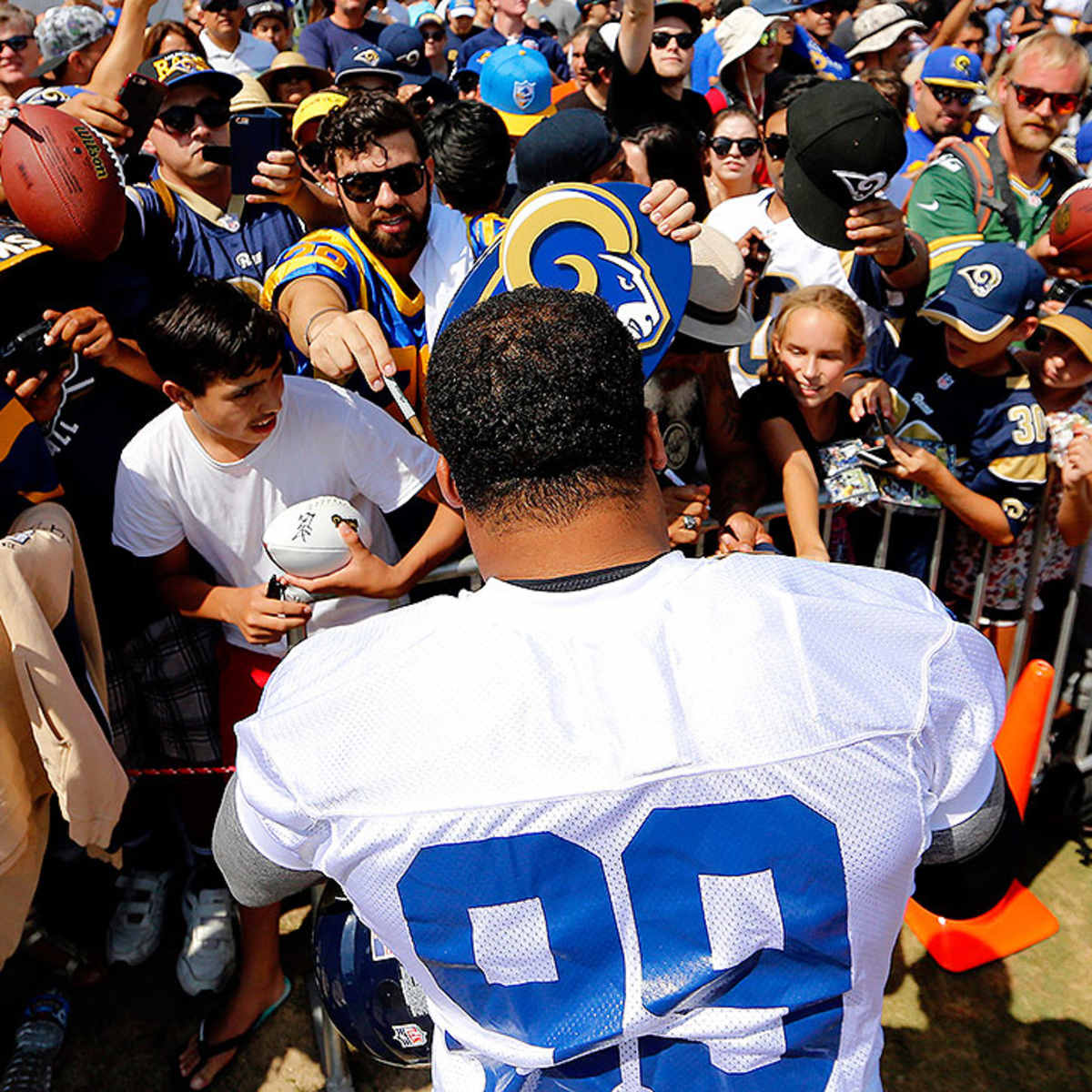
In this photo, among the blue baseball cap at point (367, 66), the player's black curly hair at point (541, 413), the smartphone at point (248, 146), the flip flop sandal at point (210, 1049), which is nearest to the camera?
the player's black curly hair at point (541, 413)

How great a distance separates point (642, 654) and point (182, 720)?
233cm

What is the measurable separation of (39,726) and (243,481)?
0.87 metres

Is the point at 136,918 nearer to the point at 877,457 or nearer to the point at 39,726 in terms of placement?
the point at 39,726

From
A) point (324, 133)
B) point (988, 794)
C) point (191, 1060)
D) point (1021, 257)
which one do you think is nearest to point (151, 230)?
point (324, 133)

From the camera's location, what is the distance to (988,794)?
1.48 m

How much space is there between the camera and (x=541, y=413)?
1400 mm

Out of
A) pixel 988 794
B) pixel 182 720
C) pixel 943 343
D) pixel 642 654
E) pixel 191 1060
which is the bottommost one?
pixel 191 1060

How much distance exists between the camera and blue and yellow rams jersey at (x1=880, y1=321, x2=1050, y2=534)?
3.37 meters

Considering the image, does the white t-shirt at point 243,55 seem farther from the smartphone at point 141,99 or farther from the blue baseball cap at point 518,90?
the smartphone at point 141,99

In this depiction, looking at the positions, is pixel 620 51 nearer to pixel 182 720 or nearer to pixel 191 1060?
pixel 182 720

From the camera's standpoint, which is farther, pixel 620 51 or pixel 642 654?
pixel 620 51

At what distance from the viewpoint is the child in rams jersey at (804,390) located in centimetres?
334

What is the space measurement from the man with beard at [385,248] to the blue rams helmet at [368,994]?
169cm

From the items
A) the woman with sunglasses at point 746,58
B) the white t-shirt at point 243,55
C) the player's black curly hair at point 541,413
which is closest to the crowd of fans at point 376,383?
the player's black curly hair at point 541,413
